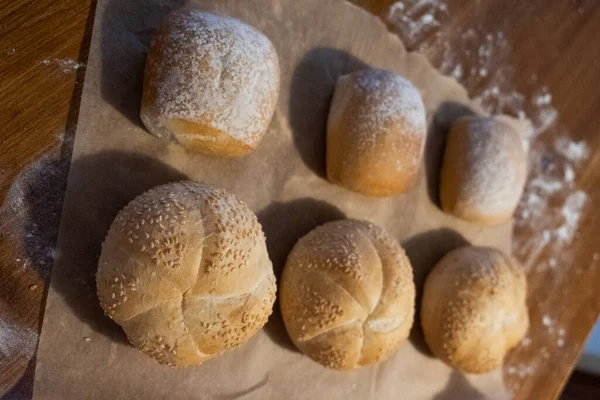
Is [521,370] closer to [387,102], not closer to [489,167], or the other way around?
[489,167]

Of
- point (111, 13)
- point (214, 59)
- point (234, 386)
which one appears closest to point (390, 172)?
point (214, 59)

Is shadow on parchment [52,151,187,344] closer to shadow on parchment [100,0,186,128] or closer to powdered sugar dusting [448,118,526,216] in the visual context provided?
shadow on parchment [100,0,186,128]

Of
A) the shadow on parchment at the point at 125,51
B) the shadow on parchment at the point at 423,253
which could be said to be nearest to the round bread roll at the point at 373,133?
the shadow on parchment at the point at 423,253

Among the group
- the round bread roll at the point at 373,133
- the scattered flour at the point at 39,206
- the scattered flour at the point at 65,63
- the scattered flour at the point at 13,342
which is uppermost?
the scattered flour at the point at 65,63

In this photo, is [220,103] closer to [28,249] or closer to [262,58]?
[262,58]

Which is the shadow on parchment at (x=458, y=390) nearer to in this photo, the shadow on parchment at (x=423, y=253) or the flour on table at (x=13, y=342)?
the shadow on parchment at (x=423, y=253)

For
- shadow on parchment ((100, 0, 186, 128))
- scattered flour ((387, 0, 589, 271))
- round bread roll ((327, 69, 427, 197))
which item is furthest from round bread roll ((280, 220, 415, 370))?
scattered flour ((387, 0, 589, 271))

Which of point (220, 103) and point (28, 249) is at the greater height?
point (220, 103)
